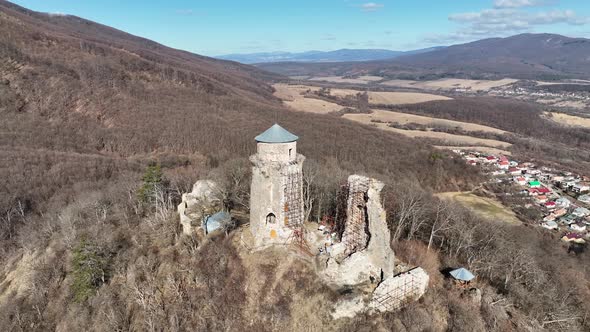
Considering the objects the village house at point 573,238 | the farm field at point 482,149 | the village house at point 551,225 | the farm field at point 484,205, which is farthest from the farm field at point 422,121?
the village house at point 573,238

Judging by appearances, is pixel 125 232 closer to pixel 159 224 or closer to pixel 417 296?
pixel 159 224

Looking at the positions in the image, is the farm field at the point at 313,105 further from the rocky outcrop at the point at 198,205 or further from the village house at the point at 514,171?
the rocky outcrop at the point at 198,205

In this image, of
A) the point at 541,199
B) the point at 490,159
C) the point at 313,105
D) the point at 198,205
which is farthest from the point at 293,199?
the point at 313,105

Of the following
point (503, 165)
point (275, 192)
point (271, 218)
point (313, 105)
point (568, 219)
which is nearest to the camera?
point (275, 192)

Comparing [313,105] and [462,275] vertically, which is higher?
[462,275]

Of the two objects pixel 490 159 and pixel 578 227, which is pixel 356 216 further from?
pixel 490 159

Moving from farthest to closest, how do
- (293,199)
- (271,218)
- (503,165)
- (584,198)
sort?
(503,165)
(584,198)
(271,218)
(293,199)
